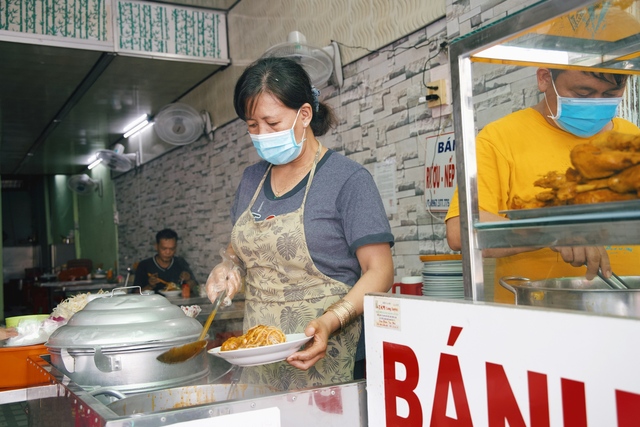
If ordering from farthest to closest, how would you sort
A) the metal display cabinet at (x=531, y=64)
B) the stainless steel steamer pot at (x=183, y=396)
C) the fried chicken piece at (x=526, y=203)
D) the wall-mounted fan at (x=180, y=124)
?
the wall-mounted fan at (x=180, y=124)
the stainless steel steamer pot at (x=183, y=396)
the fried chicken piece at (x=526, y=203)
the metal display cabinet at (x=531, y=64)

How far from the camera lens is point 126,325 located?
148 centimetres

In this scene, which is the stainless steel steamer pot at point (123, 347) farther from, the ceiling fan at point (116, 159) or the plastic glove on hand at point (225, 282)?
the ceiling fan at point (116, 159)

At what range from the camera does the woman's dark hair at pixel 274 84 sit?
1.97m

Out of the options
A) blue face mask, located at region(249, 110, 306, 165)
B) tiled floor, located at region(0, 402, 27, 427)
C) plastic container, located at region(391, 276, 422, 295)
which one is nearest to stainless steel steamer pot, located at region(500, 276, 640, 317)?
blue face mask, located at region(249, 110, 306, 165)

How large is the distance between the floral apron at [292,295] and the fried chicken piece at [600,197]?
3.11ft

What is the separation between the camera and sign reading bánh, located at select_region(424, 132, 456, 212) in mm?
3564

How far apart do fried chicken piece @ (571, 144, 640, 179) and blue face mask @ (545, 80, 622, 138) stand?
28 centimetres

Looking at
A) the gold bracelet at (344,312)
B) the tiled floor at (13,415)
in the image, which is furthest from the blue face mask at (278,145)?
the tiled floor at (13,415)

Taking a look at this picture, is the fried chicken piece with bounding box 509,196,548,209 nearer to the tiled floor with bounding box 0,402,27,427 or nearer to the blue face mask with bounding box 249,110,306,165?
the blue face mask with bounding box 249,110,306,165

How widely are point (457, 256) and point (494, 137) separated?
1247 millimetres

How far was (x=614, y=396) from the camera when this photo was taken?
85 cm

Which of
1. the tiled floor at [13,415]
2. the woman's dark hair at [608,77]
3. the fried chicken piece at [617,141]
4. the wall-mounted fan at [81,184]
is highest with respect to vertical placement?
the wall-mounted fan at [81,184]

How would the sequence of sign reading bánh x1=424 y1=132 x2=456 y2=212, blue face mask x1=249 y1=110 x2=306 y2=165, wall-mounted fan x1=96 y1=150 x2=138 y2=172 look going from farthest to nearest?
wall-mounted fan x1=96 y1=150 x2=138 y2=172, sign reading bánh x1=424 y1=132 x2=456 y2=212, blue face mask x1=249 y1=110 x2=306 y2=165

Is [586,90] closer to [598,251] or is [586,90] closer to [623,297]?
[598,251]
